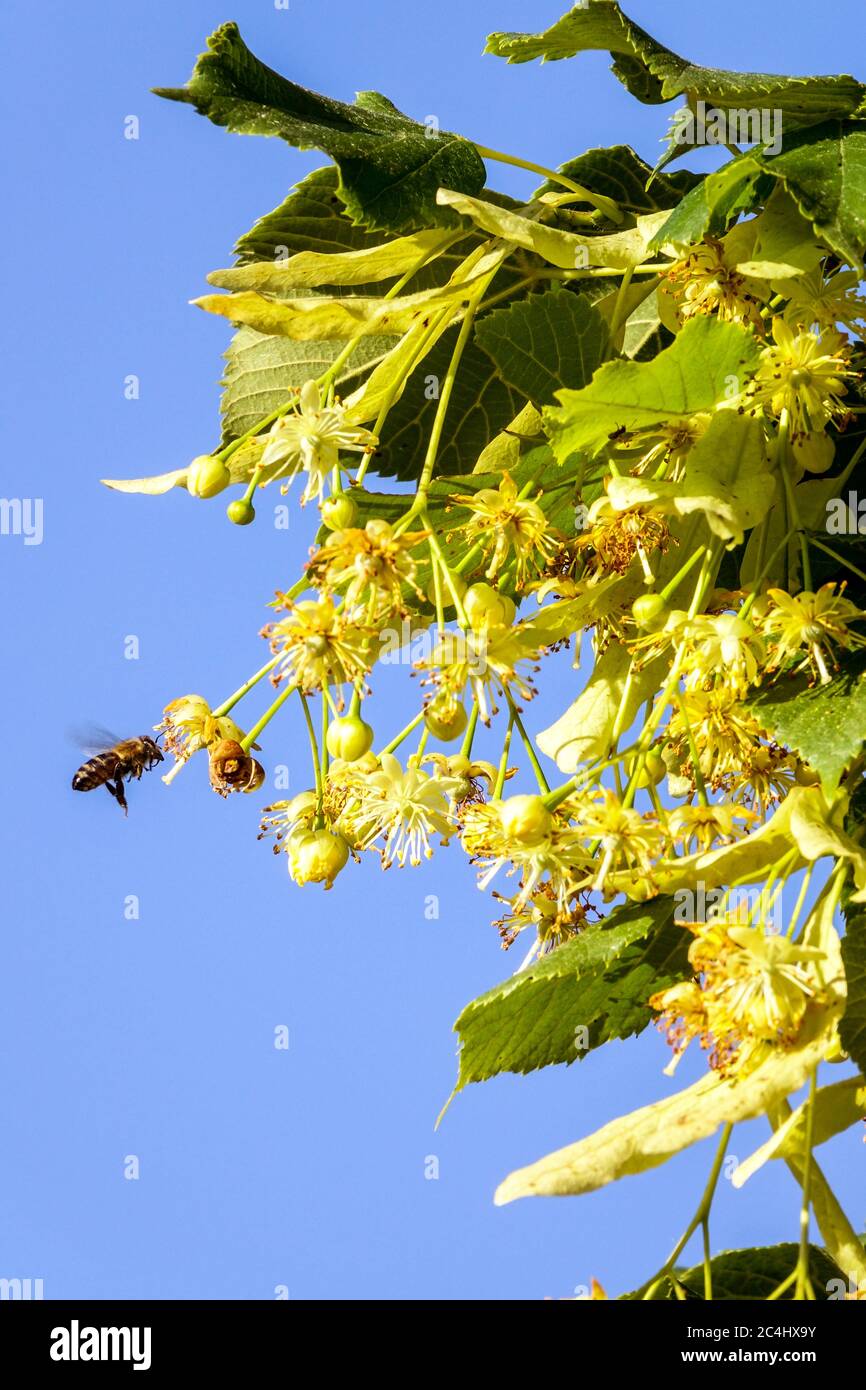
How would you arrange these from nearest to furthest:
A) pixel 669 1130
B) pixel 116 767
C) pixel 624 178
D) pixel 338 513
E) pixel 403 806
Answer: pixel 669 1130, pixel 338 513, pixel 403 806, pixel 624 178, pixel 116 767

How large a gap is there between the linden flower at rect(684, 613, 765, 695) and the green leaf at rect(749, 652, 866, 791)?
0.02 metres

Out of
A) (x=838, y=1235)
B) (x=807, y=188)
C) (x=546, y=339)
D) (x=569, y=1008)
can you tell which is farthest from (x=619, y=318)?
(x=838, y=1235)

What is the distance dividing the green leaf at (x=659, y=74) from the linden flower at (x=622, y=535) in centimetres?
22

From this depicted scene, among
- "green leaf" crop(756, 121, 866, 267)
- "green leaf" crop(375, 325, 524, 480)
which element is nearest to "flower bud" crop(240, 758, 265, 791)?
"green leaf" crop(375, 325, 524, 480)

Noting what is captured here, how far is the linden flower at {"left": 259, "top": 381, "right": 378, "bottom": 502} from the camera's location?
0.82 m

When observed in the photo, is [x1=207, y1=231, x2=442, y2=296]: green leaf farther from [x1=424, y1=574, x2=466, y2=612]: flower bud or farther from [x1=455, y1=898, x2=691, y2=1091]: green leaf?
[x1=455, y1=898, x2=691, y2=1091]: green leaf

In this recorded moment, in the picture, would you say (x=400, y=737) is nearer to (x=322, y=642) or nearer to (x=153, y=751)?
(x=322, y=642)

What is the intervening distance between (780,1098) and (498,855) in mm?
218

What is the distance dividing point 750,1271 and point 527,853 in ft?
1.16

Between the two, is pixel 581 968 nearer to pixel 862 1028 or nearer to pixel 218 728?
pixel 862 1028

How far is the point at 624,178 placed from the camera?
3.28 ft

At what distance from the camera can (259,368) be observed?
3.42ft
